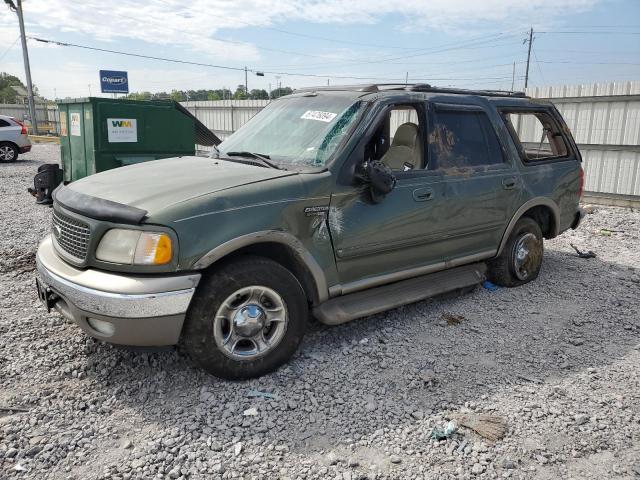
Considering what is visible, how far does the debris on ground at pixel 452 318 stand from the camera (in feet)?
15.1

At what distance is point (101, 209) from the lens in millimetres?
3217

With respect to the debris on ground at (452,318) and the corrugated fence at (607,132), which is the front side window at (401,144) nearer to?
the debris on ground at (452,318)

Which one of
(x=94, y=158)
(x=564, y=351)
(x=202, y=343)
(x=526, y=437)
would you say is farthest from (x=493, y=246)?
(x=94, y=158)

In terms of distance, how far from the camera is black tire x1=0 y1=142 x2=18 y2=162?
59.1 feet

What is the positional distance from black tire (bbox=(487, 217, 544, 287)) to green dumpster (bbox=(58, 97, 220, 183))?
5458mm

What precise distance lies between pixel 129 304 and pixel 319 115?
211 centimetres

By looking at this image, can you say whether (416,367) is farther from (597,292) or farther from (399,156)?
(597,292)

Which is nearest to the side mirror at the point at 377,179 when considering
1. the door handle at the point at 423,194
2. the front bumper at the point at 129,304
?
the door handle at the point at 423,194

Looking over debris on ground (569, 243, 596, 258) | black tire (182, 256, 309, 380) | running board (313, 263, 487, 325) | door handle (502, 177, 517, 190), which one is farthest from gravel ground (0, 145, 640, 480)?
debris on ground (569, 243, 596, 258)

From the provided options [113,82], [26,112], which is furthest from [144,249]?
[26,112]

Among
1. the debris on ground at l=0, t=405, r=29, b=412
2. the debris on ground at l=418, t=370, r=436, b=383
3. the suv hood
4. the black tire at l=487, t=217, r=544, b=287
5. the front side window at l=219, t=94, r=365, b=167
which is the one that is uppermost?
the front side window at l=219, t=94, r=365, b=167

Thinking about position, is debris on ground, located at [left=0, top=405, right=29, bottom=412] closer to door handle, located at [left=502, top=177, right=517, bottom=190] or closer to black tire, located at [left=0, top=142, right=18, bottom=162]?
door handle, located at [left=502, top=177, right=517, bottom=190]

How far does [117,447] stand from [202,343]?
0.73m

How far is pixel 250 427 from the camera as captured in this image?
3064 millimetres
